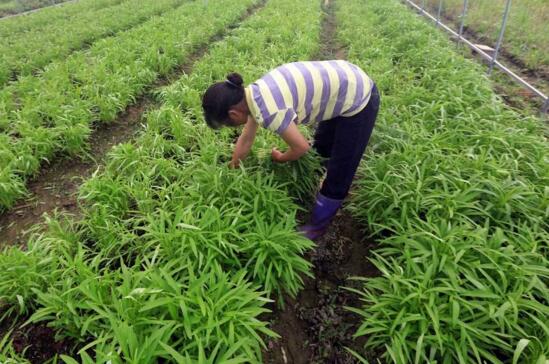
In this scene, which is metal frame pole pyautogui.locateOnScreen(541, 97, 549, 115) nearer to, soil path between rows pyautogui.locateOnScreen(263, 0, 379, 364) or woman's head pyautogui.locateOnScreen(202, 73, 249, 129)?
soil path between rows pyautogui.locateOnScreen(263, 0, 379, 364)

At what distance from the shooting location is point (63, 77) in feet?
14.8

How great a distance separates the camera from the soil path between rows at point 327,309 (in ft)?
6.08

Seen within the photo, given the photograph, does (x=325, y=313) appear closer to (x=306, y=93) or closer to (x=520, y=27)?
(x=306, y=93)

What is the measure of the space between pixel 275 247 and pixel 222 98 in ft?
3.10

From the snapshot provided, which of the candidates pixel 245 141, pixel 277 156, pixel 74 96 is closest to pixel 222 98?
pixel 245 141

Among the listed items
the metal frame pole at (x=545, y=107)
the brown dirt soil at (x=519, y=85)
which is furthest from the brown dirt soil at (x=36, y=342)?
the brown dirt soil at (x=519, y=85)

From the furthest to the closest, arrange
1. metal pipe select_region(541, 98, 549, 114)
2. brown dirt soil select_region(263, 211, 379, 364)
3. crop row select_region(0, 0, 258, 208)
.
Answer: metal pipe select_region(541, 98, 549, 114)
crop row select_region(0, 0, 258, 208)
brown dirt soil select_region(263, 211, 379, 364)

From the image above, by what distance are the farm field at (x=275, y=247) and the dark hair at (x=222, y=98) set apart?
0.61 m

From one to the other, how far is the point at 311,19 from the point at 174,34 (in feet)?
12.8

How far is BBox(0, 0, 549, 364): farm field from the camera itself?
1585 millimetres

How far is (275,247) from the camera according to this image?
76.5 inches

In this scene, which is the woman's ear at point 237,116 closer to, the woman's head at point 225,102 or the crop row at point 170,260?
the woman's head at point 225,102

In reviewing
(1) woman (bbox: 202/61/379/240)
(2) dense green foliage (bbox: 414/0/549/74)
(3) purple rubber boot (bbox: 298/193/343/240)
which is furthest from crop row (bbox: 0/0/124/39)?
(2) dense green foliage (bbox: 414/0/549/74)

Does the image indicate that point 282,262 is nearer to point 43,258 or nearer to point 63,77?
point 43,258
